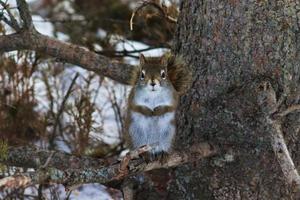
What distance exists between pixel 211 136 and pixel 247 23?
1.33ft

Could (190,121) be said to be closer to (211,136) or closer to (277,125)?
(211,136)

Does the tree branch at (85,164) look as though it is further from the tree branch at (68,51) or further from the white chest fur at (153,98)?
the tree branch at (68,51)

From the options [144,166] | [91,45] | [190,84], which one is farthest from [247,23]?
[91,45]

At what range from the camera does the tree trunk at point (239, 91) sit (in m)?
1.98

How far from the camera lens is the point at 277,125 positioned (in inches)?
69.7

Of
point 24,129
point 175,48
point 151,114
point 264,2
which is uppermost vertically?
point 264,2

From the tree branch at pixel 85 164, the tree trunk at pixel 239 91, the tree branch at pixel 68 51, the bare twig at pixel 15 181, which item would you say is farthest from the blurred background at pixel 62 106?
the bare twig at pixel 15 181

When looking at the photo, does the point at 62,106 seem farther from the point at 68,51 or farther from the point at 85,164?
the point at 85,164

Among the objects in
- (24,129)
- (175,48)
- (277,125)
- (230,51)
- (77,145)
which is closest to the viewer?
(277,125)

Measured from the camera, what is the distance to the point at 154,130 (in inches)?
74.5

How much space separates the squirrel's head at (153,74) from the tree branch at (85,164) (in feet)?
0.66

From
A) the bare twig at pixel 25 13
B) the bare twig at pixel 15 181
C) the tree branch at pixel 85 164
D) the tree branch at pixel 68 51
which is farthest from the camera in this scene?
the tree branch at pixel 68 51

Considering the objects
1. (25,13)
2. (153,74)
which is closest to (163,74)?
(153,74)

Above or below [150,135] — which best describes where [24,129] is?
below
